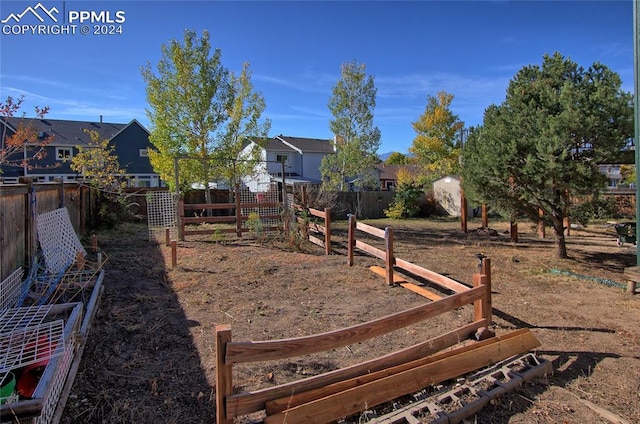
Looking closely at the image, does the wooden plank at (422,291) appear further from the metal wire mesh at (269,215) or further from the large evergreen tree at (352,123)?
the large evergreen tree at (352,123)

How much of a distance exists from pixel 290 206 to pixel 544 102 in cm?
669

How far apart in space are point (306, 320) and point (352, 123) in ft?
61.5

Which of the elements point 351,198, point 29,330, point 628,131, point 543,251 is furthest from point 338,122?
point 29,330

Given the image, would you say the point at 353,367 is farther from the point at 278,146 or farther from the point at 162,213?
the point at 278,146

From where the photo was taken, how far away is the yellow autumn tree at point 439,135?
1049 inches

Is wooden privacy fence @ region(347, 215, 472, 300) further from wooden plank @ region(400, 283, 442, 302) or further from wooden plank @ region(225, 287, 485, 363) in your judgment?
wooden plank @ region(225, 287, 485, 363)

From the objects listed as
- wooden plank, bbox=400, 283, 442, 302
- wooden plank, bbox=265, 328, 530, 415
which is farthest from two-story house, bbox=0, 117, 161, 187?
wooden plank, bbox=265, 328, 530, 415

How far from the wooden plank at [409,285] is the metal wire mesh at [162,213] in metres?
7.15

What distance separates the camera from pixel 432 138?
26781 millimetres

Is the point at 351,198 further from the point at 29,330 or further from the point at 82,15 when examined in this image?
the point at 29,330

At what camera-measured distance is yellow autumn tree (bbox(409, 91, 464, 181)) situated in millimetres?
26656

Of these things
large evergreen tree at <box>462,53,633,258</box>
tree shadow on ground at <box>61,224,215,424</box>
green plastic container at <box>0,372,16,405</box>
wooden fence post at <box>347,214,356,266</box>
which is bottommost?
tree shadow on ground at <box>61,224,215,424</box>

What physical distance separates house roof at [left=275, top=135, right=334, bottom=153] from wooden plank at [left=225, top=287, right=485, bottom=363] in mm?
27722

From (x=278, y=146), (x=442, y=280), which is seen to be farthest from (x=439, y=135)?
(x=442, y=280)
